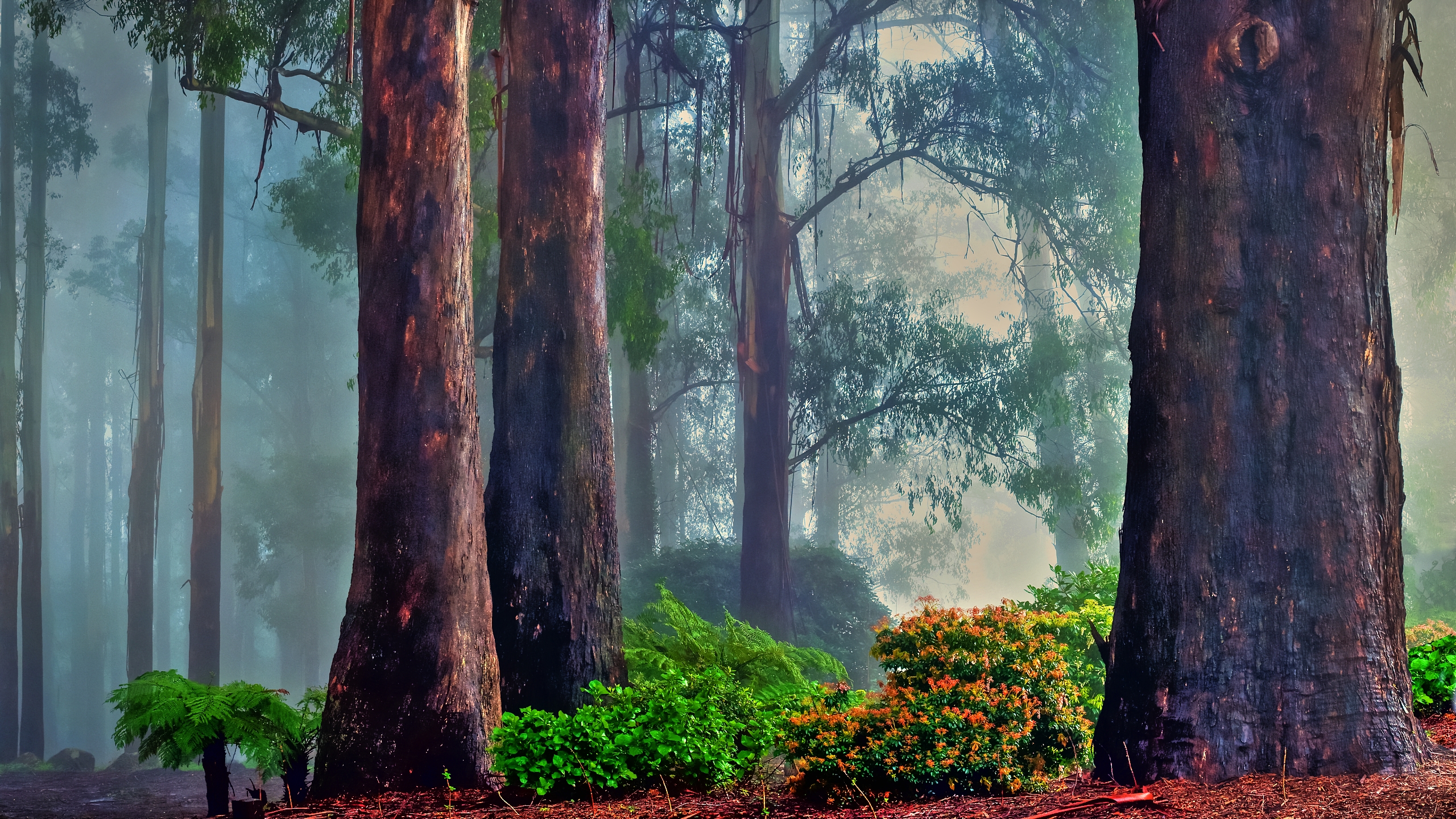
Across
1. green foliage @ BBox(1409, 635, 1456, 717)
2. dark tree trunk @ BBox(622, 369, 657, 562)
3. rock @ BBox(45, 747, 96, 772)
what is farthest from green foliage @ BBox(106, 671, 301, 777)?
dark tree trunk @ BBox(622, 369, 657, 562)

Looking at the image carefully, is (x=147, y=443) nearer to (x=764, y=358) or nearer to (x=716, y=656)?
(x=764, y=358)

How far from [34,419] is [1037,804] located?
85.5 feet

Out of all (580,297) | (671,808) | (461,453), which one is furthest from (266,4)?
(671,808)

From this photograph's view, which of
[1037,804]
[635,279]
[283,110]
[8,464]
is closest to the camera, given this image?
[1037,804]

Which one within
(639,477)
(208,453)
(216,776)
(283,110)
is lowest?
(216,776)

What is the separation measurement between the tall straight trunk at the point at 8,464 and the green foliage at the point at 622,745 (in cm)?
1985

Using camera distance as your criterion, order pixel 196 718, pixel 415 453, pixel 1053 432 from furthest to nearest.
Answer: pixel 1053 432 → pixel 415 453 → pixel 196 718

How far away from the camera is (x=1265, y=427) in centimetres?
468

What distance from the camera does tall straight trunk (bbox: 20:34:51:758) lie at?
2088 cm

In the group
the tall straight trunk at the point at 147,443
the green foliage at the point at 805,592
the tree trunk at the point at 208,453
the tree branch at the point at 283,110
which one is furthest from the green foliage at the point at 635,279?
the tall straight trunk at the point at 147,443

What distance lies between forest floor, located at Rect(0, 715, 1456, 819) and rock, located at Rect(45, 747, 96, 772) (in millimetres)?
14235

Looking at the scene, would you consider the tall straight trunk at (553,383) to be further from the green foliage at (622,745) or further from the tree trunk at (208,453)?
the tree trunk at (208,453)

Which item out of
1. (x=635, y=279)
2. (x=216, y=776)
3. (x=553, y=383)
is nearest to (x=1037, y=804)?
(x=216, y=776)

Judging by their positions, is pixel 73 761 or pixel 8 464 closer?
pixel 73 761
